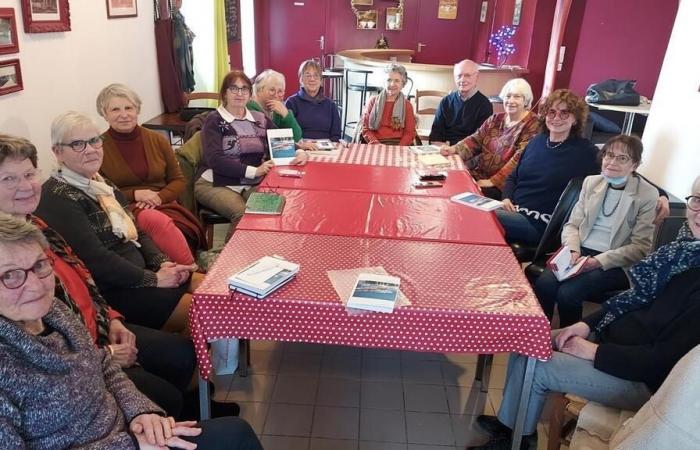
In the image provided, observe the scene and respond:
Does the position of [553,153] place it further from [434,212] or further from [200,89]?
[200,89]

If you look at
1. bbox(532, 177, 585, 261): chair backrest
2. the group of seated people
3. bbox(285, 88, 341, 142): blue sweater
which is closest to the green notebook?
the group of seated people

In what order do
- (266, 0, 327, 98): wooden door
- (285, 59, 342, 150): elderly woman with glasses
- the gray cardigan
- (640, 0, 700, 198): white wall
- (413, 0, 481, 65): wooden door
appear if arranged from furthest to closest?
(413, 0, 481, 65): wooden door, (266, 0, 327, 98): wooden door, (285, 59, 342, 150): elderly woman with glasses, (640, 0, 700, 198): white wall, the gray cardigan

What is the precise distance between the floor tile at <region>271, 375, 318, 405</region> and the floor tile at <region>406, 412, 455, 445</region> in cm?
42

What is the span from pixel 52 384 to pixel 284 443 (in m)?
1.02

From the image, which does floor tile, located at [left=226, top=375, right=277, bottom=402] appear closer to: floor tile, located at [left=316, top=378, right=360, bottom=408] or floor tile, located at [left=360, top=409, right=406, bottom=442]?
floor tile, located at [left=316, top=378, right=360, bottom=408]

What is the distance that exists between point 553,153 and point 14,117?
8.29 ft

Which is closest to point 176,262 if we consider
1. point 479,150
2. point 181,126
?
point 181,126

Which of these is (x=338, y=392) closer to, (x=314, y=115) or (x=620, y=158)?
(x=620, y=158)

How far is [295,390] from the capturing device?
228cm

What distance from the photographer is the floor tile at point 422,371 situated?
93.9 inches

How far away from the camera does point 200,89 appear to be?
5531 mm

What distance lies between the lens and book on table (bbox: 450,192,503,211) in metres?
2.34

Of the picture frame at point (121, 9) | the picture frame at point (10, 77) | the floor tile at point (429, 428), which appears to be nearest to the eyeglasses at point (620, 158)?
the floor tile at point (429, 428)

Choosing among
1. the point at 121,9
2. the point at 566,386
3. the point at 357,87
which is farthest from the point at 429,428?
the point at 357,87
